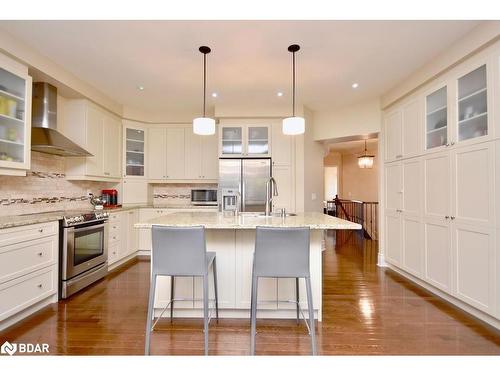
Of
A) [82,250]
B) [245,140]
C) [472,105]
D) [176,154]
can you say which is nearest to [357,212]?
[245,140]

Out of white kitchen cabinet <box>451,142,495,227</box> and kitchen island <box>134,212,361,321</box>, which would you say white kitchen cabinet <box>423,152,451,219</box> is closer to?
white kitchen cabinet <box>451,142,495,227</box>

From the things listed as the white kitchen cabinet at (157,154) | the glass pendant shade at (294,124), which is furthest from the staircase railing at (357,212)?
the glass pendant shade at (294,124)

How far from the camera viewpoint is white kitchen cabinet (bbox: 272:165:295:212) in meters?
4.48

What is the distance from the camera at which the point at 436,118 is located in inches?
117

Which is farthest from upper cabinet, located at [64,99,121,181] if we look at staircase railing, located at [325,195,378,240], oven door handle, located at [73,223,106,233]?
staircase railing, located at [325,195,378,240]

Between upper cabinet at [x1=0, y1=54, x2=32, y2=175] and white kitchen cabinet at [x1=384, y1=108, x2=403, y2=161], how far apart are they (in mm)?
4559

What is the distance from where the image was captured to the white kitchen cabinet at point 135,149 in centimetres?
463

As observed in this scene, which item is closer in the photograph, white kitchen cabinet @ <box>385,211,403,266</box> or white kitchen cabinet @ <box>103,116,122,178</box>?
white kitchen cabinet @ <box>385,211,403,266</box>

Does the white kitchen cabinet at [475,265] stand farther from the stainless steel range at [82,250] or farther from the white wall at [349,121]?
the stainless steel range at [82,250]

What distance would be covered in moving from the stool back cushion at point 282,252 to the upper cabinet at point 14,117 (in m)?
2.59

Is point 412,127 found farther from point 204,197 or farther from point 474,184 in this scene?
point 204,197

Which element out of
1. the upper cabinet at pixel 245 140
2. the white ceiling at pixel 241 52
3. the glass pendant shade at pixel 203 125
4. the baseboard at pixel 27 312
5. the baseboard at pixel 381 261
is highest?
the white ceiling at pixel 241 52
